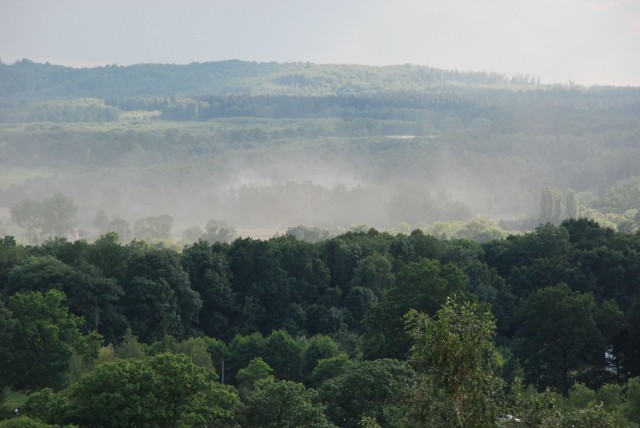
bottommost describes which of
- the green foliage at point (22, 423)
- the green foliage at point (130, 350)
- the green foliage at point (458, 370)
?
the green foliage at point (130, 350)

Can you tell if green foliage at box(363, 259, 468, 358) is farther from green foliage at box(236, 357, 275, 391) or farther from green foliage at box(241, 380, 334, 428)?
green foliage at box(241, 380, 334, 428)

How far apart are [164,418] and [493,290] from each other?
3889 cm

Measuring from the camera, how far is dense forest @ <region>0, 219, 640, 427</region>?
2920cm

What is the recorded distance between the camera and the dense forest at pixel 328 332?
29.2 m

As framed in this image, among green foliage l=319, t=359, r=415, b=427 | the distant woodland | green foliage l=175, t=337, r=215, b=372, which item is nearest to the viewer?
the distant woodland

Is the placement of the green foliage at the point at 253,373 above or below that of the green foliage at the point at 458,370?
below

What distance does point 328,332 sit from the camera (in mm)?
73000

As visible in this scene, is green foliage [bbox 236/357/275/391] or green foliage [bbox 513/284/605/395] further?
green foliage [bbox 513/284/605/395]

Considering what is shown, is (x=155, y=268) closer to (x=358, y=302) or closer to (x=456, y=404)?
(x=358, y=302)

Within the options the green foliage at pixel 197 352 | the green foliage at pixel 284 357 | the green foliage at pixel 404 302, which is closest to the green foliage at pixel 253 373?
the green foliage at pixel 197 352

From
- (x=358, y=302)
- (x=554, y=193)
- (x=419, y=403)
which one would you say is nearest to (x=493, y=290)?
(x=358, y=302)

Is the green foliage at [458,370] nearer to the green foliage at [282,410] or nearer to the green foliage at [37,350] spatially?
the green foliage at [282,410]

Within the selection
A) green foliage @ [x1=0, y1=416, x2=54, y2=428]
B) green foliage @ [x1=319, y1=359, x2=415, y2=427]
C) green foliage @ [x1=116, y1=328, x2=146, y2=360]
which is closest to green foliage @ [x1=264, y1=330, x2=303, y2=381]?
green foliage @ [x1=116, y1=328, x2=146, y2=360]

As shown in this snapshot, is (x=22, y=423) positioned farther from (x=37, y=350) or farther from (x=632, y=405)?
(x=632, y=405)
